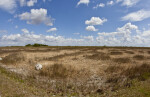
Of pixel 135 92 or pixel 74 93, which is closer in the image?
pixel 135 92

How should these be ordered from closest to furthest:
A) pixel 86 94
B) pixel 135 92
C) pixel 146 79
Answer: pixel 135 92 < pixel 86 94 < pixel 146 79

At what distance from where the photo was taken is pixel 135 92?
18.6ft

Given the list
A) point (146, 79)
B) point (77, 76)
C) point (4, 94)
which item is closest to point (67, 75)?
point (77, 76)

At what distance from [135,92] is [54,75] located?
21.9ft

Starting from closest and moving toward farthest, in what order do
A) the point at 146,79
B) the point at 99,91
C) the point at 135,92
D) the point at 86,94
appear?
the point at 135,92
the point at 86,94
the point at 99,91
the point at 146,79

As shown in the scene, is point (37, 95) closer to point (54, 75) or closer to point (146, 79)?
point (54, 75)

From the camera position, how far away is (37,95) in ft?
18.3

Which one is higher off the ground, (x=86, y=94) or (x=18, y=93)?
(x=18, y=93)

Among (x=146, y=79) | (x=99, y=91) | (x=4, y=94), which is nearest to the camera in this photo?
(x=4, y=94)

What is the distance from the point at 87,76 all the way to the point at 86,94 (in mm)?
3703

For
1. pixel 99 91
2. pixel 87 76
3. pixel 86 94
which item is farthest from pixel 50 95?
pixel 87 76

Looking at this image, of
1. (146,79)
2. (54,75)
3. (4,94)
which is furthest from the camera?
(54,75)

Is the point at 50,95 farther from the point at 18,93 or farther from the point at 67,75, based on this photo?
the point at 67,75

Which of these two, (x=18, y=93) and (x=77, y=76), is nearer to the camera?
(x=18, y=93)
